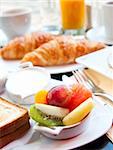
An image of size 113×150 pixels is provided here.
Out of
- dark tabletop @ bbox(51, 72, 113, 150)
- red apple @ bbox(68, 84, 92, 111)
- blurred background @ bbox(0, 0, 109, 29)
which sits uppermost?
blurred background @ bbox(0, 0, 109, 29)

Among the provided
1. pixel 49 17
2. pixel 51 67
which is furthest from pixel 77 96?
pixel 49 17

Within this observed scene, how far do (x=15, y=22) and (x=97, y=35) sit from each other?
0.88 ft

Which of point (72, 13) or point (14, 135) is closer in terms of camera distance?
point (14, 135)

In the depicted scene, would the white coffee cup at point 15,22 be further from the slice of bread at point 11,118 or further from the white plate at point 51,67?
the slice of bread at point 11,118

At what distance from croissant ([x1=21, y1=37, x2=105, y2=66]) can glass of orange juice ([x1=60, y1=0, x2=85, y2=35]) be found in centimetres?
21

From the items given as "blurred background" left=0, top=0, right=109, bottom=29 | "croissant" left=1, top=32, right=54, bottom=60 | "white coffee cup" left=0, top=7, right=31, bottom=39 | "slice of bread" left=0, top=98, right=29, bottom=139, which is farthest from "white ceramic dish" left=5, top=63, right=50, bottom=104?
"blurred background" left=0, top=0, right=109, bottom=29

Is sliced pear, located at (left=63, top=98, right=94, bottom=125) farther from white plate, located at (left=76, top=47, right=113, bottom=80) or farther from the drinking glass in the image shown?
the drinking glass

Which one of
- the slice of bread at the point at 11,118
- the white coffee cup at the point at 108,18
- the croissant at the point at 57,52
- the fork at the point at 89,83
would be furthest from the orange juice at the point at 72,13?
the slice of bread at the point at 11,118

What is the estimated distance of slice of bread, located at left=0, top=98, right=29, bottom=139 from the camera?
0.62 metres

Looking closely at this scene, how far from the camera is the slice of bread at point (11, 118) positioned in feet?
2.03

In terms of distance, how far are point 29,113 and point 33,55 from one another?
12.9 inches

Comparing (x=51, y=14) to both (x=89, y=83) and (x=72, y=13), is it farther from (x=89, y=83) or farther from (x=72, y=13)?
(x=89, y=83)

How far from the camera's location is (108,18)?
3.56 ft

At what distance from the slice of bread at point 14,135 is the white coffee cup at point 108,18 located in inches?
21.4
